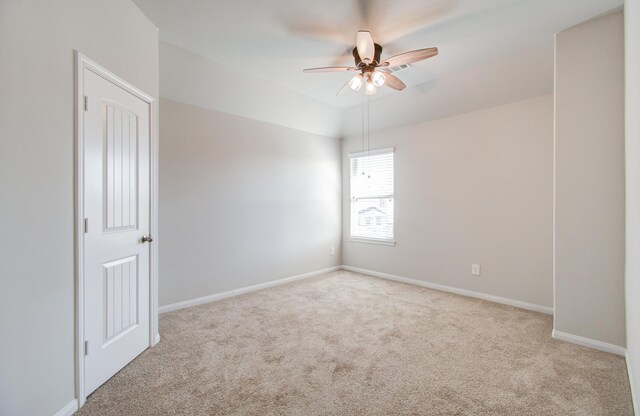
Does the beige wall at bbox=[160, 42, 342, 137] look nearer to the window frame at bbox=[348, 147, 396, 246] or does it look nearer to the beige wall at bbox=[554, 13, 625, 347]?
the window frame at bbox=[348, 147, 396, 246]

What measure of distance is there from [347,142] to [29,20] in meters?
4.40

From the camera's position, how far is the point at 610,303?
244 centimetres

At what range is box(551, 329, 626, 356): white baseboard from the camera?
94.8 inches

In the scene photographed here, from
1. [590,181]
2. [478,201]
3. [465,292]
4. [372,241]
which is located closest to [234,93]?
[372,241]

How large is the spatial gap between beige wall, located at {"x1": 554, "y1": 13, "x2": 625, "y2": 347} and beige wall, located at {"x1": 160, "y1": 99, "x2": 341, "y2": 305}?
10.8ft

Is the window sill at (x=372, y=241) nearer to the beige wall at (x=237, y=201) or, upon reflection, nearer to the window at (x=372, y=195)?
the window at (x=372, y=195)

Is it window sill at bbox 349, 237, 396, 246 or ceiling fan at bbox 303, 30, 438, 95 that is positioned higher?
ceiling fan at bbox 303, 30, 438, 95

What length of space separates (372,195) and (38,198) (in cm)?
426

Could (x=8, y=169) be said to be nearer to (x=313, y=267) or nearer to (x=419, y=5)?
(x=419, y=5)

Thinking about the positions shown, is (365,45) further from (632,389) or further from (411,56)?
(632,389)

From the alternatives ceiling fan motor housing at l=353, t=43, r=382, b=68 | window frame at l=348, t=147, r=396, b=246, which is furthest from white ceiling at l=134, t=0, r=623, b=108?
window frame at l=348, t=147, r=396, b=246

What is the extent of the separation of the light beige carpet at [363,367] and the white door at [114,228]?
222 mm

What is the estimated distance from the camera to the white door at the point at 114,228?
1892mm

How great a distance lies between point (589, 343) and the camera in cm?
253
